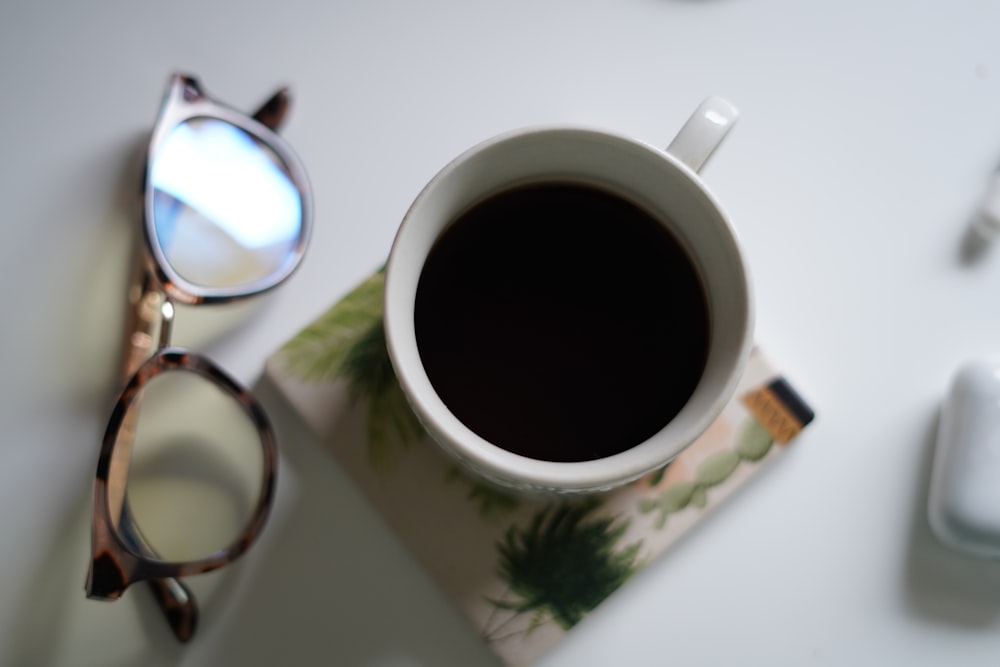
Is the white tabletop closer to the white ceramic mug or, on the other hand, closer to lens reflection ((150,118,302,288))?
lens reflection ((150,118,302,288))

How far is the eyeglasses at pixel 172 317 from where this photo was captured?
53 centimetres

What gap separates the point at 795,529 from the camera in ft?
1.80

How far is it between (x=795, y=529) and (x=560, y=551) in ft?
0.59

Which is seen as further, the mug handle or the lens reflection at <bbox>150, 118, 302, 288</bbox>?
the lens reflection at <bbox>150, 118, 302, 288</bbox>

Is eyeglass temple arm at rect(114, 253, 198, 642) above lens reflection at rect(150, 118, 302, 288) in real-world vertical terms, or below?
below

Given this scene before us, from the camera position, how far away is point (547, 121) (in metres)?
0.59

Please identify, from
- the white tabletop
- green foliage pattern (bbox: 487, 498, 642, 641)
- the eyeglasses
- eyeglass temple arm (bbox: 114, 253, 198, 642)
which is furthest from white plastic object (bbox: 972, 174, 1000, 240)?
eyeglass temple arm (bbox: 114, 253, 198, 642)

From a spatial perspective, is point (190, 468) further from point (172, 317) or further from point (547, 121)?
point (547, 121)

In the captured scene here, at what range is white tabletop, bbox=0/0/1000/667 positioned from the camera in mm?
545

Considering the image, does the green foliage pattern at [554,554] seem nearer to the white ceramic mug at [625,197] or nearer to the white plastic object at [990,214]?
the white ceramic mug at [625,197]

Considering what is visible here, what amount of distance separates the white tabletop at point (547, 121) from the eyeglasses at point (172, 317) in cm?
2

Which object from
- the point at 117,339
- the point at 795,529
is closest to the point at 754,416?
the point at 795,529

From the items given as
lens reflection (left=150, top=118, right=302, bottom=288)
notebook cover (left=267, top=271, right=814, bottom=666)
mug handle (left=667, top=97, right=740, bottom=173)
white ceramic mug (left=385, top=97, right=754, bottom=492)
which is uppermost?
mug handle (left=667, top=97, right=740, bottom=173)

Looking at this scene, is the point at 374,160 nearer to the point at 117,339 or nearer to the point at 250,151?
the point at 250,151
